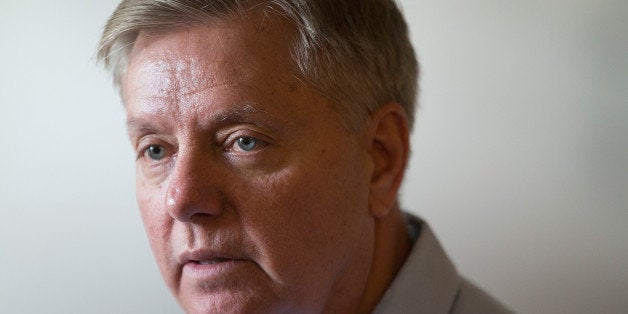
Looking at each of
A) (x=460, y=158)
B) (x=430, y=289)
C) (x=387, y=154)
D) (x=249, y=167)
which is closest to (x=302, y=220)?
(x=249, y=167)

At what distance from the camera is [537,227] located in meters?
1.44

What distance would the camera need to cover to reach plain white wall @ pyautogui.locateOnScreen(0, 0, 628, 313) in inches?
54.7

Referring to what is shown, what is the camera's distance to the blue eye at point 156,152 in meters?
1.14

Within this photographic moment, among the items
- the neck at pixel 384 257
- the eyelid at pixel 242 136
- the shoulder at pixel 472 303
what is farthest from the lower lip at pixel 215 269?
the shoulder at pixel 472 303

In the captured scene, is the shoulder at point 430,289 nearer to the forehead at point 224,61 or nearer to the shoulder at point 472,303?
the shoulder at point 472,303

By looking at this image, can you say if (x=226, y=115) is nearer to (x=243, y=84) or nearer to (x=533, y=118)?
(x=243, y=84)

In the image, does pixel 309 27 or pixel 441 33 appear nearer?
pixel 309 27

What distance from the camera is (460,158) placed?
148 cm

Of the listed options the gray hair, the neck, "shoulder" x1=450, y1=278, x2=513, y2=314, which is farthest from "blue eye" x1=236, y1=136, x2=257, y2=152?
"shoulder" x1=450, y1=278, x2=513, y2=314

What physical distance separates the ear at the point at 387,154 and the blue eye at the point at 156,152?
37 cm

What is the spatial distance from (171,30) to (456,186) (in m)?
0.76

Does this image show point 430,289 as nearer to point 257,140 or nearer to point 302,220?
point 302,220

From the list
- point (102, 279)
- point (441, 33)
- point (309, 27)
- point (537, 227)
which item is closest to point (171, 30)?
point (309, 27)

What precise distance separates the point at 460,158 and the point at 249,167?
62cm
